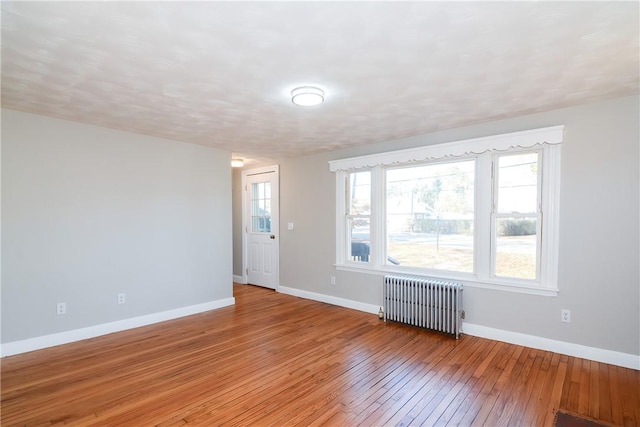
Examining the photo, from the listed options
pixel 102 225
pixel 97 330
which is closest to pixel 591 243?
pixel 102 225

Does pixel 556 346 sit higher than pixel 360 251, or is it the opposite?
pixel 360 251

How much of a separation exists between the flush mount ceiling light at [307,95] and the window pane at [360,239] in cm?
239

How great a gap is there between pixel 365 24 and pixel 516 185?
2643 millimetres

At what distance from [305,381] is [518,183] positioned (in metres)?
2.99

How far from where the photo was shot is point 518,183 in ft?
11.2

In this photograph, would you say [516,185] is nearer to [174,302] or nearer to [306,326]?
[306,326]

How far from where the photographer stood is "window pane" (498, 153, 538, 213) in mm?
3318

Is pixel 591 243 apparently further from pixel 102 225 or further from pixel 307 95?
pixel 102 225

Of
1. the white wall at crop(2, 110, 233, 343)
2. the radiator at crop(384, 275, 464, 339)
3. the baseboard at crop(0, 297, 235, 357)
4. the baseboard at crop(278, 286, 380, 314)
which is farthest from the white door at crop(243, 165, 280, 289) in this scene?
the radiator at crop(384, 275, 464, 339)

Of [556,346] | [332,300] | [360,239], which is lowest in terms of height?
[332,300]

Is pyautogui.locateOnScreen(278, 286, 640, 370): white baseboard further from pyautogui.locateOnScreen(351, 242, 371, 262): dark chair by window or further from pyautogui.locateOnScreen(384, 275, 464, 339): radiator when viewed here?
pyautogui.locateOnScreen(351, 242, 371, 262): dark chair by window

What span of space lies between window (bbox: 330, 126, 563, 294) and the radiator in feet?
0.79

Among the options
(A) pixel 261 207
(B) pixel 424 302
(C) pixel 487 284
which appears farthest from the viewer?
(A) pixel 261 207

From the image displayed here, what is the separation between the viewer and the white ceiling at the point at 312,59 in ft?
5.44
